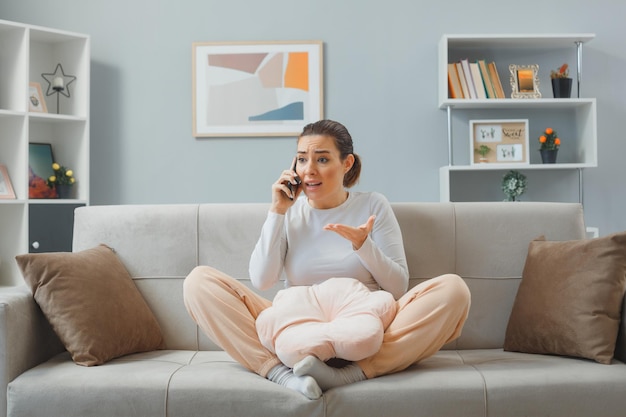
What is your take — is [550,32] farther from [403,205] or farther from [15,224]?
[15,224]

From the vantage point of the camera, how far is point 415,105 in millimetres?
4105

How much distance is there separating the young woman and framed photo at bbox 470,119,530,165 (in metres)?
1.56

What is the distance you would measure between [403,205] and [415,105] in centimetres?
163

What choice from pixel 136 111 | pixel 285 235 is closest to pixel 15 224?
pixel 136 111

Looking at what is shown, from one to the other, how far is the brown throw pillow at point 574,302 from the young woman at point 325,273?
315 millimetres

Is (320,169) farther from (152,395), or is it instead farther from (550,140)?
(550,140)

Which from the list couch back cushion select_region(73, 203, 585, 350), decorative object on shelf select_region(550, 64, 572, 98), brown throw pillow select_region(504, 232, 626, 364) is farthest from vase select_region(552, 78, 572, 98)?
brown throw pillow select_region(504, 232, 626, 364)

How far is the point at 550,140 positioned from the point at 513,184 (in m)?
0.31

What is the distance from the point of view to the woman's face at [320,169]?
95.7 inches

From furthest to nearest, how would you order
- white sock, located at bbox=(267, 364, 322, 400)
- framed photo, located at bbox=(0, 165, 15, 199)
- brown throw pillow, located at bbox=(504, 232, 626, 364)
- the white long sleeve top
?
1. framed photo, located at bbox=(0, 165, 15, 199)
2. the white long sleeve top
3. brown throw pillow, located at bbox=(504, 232, 626, 364)
4. white sock, located at bbox=(267, 364, 322, 400)

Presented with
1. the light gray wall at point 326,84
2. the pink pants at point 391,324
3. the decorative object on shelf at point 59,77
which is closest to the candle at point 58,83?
the decorative object on shelf at point 59,77

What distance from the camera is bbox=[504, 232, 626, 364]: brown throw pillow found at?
2205 mm

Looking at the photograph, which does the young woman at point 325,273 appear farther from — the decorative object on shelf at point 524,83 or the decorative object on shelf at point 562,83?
the decorative object on shelf at point 562,83

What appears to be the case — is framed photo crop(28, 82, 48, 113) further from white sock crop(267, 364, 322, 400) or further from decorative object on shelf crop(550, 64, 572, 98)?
decorative object on shelf crop(550, 64, 572, 98)
